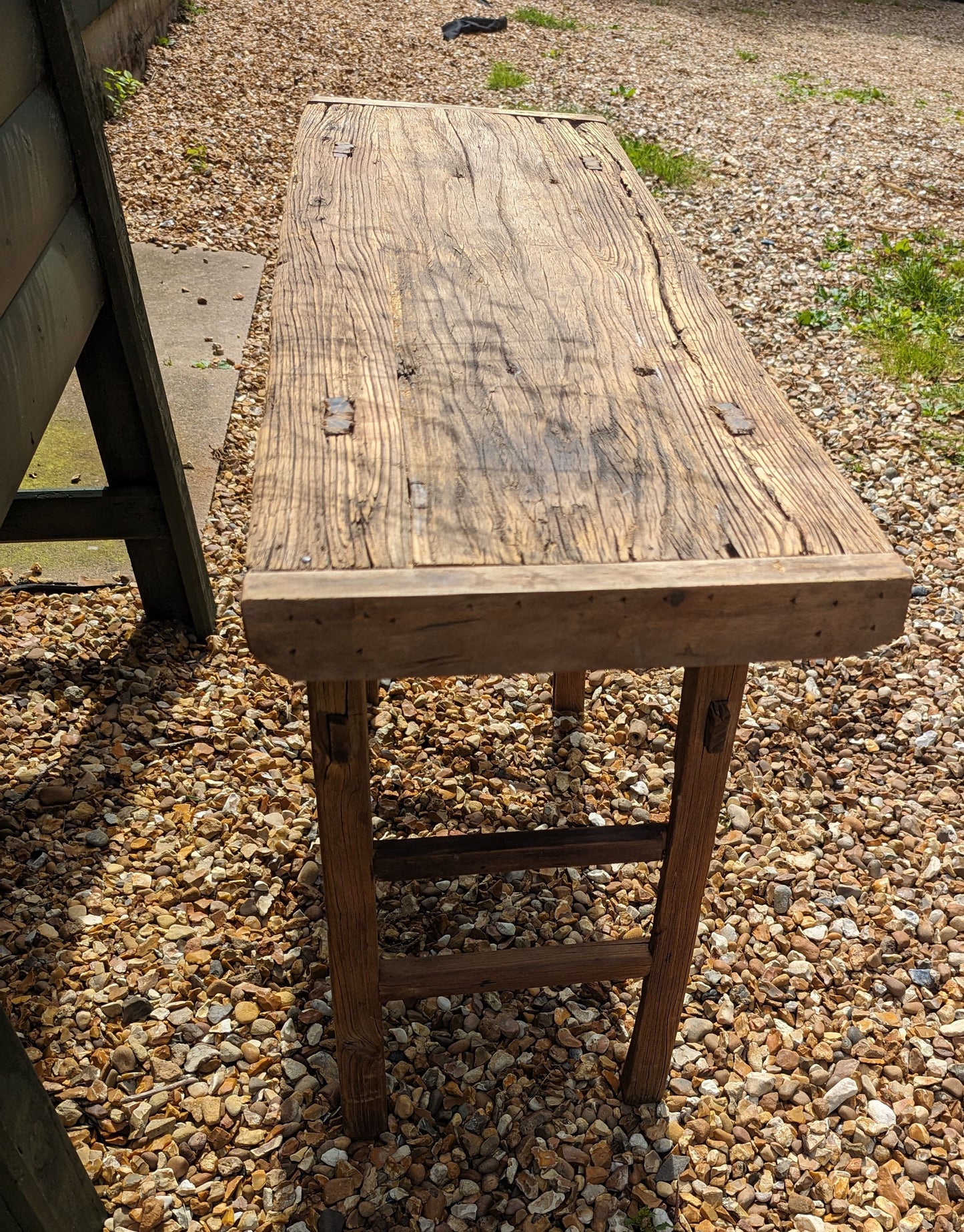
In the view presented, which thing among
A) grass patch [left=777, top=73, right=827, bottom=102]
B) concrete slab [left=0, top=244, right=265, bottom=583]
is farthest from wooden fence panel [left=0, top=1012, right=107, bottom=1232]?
grass patch [left=777, top=73, right=827, bottom=102]

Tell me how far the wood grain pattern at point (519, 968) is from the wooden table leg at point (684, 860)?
50 mm

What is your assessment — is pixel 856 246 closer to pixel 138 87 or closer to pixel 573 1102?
pixel 138 87

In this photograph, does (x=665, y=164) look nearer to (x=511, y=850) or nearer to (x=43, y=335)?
(x=43, y=335)

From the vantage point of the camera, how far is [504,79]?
23.2 ft

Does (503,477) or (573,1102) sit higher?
(503,477)

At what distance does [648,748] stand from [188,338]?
2.53 m

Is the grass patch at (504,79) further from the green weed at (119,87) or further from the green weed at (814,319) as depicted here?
the green weed at (814,319)

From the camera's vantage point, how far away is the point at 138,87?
6.03 metres

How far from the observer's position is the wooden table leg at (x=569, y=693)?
2.45 metres

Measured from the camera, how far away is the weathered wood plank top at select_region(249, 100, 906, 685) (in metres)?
1.11

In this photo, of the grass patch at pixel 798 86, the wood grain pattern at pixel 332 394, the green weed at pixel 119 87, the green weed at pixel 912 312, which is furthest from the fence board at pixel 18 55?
the grass patch at pixel 798 86

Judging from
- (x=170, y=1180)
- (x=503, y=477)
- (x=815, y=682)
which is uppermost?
(x=503, y=477)

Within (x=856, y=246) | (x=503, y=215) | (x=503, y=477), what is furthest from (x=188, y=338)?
(x=856, y=246)

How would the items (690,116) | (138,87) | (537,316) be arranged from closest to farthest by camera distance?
(537,316) < (138,87) < (690,116)
